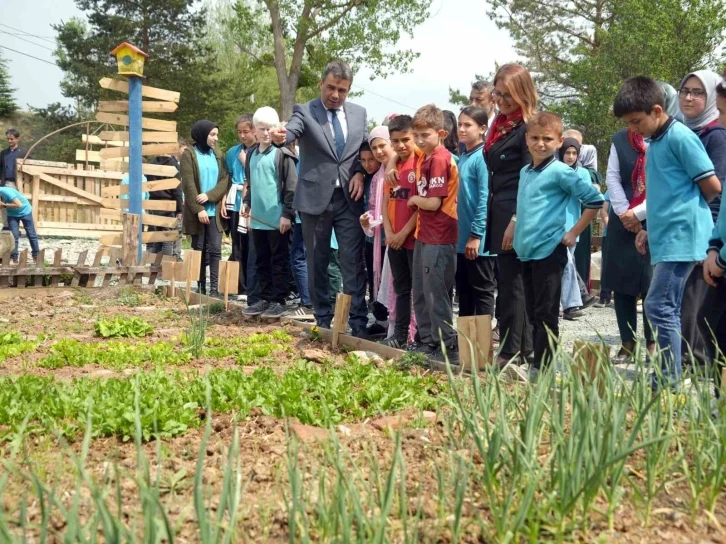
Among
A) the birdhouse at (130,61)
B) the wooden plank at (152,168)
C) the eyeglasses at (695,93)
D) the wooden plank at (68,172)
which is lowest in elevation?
the eyeglasses at (695,93)

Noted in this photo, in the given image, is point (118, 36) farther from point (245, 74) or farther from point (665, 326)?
point (665, 326)

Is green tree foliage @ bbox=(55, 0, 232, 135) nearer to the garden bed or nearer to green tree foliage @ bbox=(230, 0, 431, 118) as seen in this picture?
green tree foliage @ bbox=(230, 0, 431, 118)

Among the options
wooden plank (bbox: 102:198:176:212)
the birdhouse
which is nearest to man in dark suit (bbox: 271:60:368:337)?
wooden plank (bbox: 102:198:176:212)

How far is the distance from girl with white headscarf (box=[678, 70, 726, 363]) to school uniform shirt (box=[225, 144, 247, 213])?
5579 millimetres

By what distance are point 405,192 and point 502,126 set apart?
82 centimetres

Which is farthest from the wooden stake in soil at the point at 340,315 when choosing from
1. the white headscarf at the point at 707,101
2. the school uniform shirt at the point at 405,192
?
the white headscarf at the point at 707,101

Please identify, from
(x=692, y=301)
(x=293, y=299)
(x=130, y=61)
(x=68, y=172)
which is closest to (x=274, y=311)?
(x=293, y=299)

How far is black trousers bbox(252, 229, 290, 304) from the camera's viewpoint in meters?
7.41

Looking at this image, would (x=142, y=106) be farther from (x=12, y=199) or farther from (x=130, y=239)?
(x=12, y=199)

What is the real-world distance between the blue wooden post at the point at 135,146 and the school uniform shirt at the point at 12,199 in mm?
3823

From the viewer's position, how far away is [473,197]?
5512mm

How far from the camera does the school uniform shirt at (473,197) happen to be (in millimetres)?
5449

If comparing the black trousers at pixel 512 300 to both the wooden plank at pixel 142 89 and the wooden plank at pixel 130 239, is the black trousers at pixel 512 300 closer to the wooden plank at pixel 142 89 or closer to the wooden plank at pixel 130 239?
the wooden plank at pixel 130 239

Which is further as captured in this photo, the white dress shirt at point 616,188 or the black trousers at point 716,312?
the white dress shirt at point 616,188
